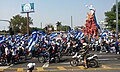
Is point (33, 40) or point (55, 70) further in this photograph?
point (33, 40)

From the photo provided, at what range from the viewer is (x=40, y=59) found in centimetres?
2308

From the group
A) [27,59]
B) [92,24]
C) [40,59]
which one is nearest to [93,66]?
[40,59]

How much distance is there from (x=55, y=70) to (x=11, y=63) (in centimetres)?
530

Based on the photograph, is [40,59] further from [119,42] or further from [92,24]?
[92,24]

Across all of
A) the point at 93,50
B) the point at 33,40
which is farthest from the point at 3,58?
the point at 93,50

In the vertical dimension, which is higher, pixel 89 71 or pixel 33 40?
pixel 33 40

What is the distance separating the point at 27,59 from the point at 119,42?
31.2ft

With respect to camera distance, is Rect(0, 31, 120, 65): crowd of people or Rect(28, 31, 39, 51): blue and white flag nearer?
Rect(0, 31, 120, 65): crowd of people

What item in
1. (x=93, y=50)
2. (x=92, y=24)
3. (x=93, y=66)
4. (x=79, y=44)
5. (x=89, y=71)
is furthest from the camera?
(x=92, y=24)

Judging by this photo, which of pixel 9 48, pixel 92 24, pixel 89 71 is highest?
pixel 92 24

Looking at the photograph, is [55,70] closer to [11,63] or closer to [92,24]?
[11,63]

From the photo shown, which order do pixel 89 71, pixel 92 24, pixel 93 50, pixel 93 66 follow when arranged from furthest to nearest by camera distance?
pixel 92 24
pixel 93 50
pixel 93 66
pixel 89 71

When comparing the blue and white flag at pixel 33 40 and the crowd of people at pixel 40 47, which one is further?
the blue and white flag at pixel 33 40

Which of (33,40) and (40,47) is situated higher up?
(33,40)
